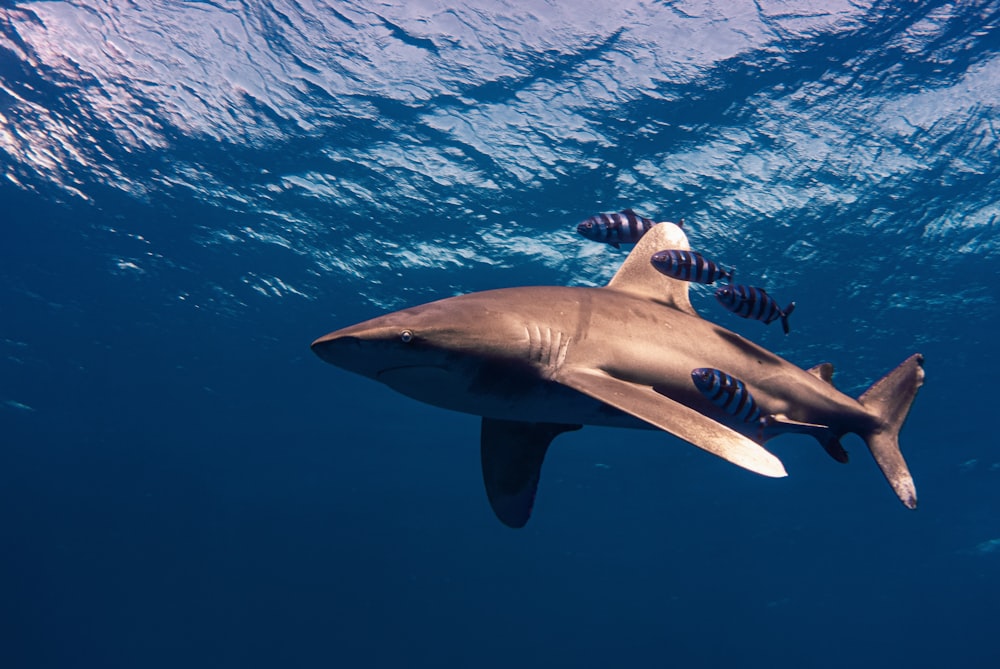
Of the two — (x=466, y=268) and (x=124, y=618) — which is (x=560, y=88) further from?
(x=124, y=618)

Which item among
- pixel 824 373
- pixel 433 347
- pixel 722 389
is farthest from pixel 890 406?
pixel 433 347

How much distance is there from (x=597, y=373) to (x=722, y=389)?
822mm

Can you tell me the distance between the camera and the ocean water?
10.1m

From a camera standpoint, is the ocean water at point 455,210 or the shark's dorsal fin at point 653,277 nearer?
the shark's dorsal fin at point 653,277

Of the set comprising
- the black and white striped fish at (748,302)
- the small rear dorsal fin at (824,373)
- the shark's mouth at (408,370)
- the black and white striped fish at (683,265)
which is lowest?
the small rear dorsal fin at (824,373)

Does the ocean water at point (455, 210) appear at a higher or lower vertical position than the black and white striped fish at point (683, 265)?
higher

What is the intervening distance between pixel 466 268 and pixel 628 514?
30446 mm

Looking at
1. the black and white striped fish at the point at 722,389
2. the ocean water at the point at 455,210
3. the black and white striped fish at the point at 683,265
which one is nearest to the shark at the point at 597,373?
the black and white striped fish at the point at 722,389

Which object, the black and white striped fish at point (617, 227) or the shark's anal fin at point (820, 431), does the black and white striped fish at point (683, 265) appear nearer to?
the black and white striped fish at point (617, 227)

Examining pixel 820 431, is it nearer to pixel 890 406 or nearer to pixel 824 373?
pixel 824 373

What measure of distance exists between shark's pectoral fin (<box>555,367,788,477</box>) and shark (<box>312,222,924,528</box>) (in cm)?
1

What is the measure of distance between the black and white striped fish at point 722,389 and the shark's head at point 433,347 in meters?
1.16

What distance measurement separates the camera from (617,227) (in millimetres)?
5305

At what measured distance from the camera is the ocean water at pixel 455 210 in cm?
1012
